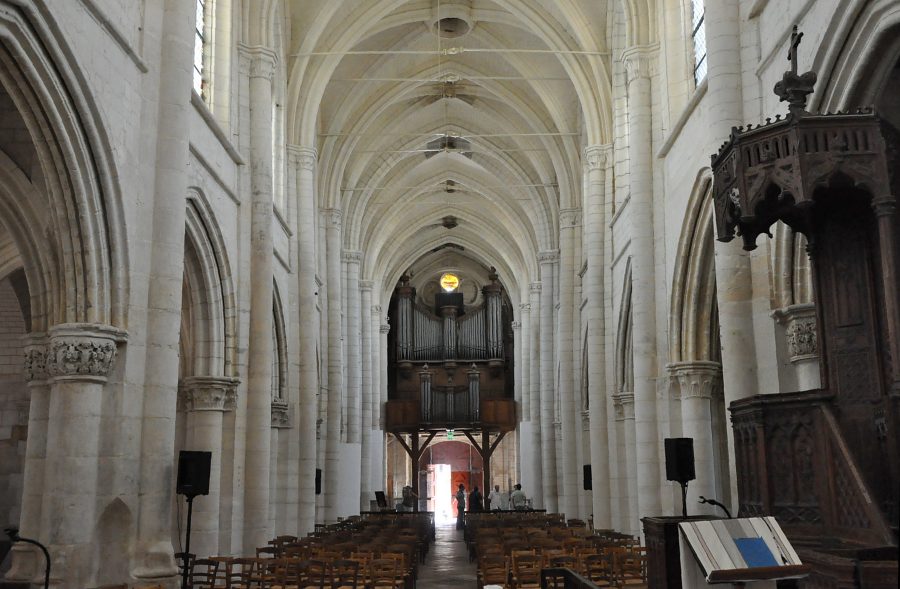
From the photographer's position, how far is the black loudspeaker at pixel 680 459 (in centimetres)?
1284

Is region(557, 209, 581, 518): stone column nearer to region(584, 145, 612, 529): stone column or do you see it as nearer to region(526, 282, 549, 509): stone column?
region(584, 145, 612, 529): stone column

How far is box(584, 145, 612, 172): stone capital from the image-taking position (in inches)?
950

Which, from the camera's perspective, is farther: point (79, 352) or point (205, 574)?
point (205, 574)

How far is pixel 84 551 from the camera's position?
10.8m

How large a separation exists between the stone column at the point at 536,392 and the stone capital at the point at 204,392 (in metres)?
22.4

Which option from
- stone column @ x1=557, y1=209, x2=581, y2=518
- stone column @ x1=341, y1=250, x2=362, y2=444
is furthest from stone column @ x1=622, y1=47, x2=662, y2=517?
stone column @ x1=341, y1=250, x2=362, y2=444

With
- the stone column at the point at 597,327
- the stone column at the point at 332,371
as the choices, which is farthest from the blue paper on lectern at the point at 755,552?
the stone column at the point at 332,371

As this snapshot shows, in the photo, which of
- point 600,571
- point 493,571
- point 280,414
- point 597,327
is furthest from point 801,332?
point 280,414

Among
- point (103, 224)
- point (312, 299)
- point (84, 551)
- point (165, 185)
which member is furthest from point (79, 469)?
point (312, 299)

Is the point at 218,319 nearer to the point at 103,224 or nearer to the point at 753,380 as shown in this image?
the point at 103,224

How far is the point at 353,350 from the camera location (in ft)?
116

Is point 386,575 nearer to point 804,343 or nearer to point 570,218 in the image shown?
point 804,343

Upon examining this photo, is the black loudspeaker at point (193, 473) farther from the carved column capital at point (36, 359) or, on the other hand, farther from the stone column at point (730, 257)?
the stone column at point (730, 257)

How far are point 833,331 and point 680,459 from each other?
5352mm
